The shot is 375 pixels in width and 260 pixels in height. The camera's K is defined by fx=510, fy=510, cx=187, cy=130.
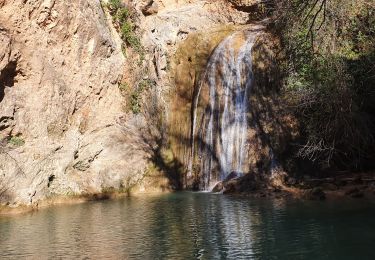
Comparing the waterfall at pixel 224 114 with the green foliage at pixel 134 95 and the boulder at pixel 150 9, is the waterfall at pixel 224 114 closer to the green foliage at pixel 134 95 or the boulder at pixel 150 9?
the green foliage at pixel 134 95

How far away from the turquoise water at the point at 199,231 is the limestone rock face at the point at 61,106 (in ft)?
6.66

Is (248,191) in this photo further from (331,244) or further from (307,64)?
(331,244)

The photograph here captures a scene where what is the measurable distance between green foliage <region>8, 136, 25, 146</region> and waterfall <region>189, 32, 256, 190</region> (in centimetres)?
752

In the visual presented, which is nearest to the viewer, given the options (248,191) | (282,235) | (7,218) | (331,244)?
(331,244)

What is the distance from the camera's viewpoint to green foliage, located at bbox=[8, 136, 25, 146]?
17891mm

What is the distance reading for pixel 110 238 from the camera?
12117 mm

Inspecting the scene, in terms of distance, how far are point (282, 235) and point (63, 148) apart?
35.2 ft

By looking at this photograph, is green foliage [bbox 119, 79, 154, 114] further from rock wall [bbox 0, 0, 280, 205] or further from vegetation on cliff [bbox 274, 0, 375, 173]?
vegetation on cliff [bbox 274, 0, 375, 173]

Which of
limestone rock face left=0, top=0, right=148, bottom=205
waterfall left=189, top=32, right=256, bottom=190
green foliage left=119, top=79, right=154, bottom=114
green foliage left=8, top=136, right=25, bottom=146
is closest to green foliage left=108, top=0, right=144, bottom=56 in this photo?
limestone rock face left=0, top=0, right=148, bottom=205

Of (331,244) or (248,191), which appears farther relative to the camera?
(248,191)

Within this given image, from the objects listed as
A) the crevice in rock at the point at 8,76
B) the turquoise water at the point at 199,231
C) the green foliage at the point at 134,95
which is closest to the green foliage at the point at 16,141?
the crevice in rock at the point at 8,76

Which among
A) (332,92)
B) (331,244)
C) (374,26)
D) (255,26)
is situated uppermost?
(255,26)

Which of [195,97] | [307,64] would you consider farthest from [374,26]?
[195,97]

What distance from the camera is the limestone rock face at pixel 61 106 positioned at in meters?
17.8
